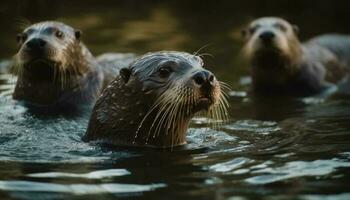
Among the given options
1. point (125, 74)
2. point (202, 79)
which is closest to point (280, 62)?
point (125, 74)

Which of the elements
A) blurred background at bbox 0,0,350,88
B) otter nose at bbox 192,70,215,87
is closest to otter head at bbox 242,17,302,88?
blurred background at bbox 0,0,350,88

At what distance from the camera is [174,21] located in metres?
18.4

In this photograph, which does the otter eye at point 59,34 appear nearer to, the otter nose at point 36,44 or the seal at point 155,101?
the otter nose at point 36,44

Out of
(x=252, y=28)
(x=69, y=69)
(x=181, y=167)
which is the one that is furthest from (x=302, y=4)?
(x=181, y=167)

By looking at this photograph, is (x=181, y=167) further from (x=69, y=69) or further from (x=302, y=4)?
(x=302, y=4)

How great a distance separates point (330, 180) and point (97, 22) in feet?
42.8

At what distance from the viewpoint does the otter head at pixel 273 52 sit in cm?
1164

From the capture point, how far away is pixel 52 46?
9.51 meters

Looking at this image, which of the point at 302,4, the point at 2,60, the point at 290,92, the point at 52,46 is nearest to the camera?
the point at 52,46

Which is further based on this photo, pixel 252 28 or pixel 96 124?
pixel 252 28

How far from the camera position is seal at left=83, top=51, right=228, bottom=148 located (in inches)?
269

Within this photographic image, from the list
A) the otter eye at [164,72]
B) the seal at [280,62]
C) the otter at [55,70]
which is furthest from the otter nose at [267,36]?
the otter eye at [164,72]

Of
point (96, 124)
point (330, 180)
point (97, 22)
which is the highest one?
point (97, 22)

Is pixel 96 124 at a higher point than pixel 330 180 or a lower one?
higher
